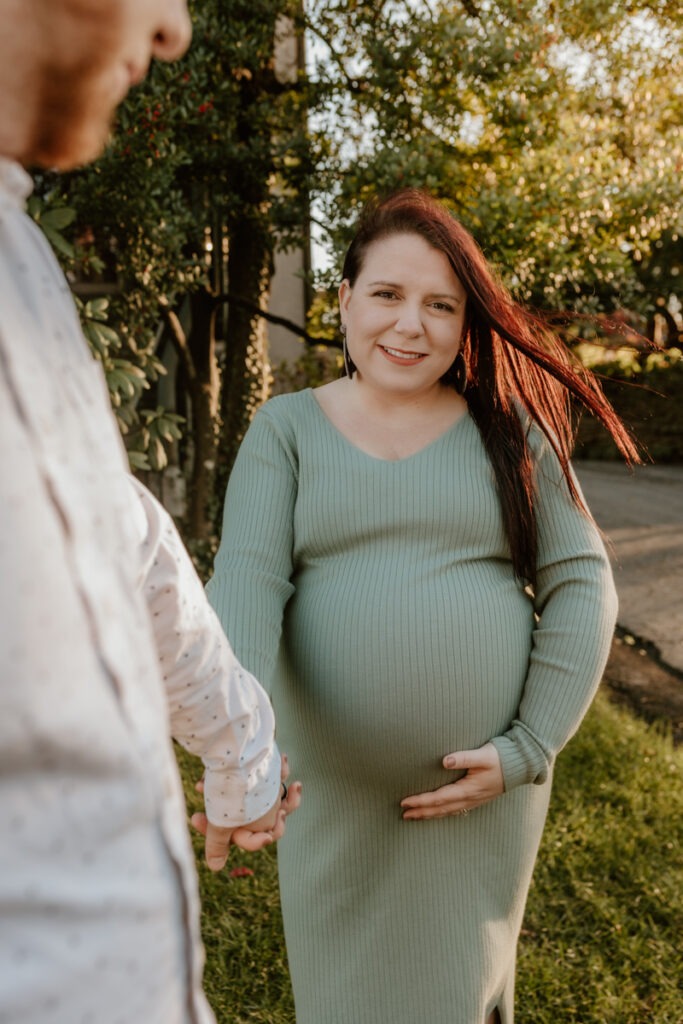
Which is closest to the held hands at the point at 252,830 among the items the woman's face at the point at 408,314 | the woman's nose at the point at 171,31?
the woman's face at the point at 408,314

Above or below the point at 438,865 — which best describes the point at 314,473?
above

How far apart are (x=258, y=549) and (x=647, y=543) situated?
8.29m

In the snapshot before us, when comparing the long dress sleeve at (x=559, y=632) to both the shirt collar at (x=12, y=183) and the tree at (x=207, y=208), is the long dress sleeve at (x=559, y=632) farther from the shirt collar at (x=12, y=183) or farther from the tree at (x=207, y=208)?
the tree at (x=207, y=208)

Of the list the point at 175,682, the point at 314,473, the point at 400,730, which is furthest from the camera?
the point at 314,473

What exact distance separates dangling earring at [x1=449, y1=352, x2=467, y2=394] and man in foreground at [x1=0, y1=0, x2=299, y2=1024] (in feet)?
4.51

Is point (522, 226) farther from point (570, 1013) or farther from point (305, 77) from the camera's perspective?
point (570, 1013)

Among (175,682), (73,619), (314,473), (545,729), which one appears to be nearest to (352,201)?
(314,473)

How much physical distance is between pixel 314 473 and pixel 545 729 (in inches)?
27.3

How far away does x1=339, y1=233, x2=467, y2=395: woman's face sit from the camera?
6.68ft

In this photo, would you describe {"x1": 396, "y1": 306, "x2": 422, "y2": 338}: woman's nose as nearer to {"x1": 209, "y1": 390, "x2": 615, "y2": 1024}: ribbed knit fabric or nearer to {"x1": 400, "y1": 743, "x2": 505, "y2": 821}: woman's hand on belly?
{"x1": 209, "y1": 390, "x2": 615, "y2": 1024}: ribbed knit fabric

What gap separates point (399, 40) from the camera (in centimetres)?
492

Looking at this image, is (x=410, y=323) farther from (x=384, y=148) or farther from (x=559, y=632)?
(x=384, y=148)

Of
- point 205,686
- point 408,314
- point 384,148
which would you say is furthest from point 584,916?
point 384,148

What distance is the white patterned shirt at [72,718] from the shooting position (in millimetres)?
726
